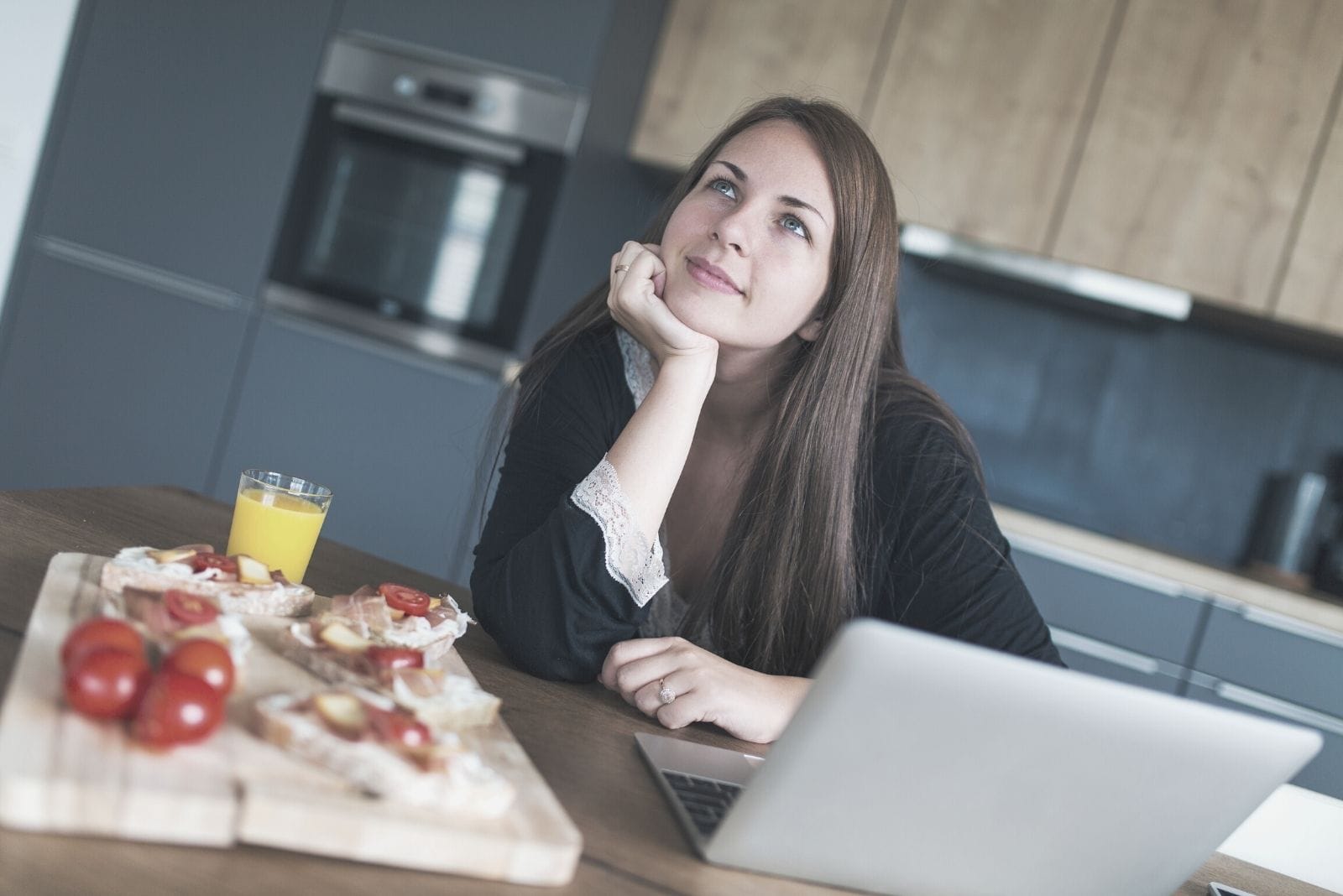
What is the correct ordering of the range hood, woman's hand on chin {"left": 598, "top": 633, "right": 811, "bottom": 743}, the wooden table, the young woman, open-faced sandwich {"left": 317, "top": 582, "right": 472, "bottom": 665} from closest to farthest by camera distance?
the wooden table → open-faced sandwich {"left": 317, "top": 582, "right": 472, "bottom": 665} → woman's hand on chin {"left": 598, "top": 633, "right": 811, "bottom": 743} → the young woman → the range hood

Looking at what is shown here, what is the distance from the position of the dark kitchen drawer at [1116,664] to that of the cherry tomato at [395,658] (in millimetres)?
2079

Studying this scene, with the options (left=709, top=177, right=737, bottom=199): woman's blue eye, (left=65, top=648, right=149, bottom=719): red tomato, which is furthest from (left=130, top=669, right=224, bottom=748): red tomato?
(left=709, top=177, right=737, bottom=199): woman's blue eye

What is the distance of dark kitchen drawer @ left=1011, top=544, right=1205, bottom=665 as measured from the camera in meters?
2.61

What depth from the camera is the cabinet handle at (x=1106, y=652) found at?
2611mm

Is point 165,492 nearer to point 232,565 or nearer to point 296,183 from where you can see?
point 232,565

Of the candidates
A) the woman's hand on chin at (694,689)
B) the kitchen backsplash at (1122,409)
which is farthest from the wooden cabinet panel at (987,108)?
the woman's hand on chin at (694,689)

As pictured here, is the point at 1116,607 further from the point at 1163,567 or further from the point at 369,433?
the point at 369,433

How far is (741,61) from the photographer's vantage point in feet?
10.2

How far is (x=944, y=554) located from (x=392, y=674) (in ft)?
2.54

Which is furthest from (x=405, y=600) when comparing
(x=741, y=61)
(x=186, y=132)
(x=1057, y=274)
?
(x=186, y=132)

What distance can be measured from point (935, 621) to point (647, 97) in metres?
2.20

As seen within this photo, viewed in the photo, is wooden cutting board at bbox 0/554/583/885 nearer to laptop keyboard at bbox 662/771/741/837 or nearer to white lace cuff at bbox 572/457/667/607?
laptop keyboard at bbox 662/771/741/837

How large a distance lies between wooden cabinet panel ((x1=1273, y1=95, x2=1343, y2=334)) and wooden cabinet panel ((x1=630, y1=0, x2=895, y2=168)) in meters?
1.08

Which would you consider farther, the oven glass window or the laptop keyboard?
the oven glass window
